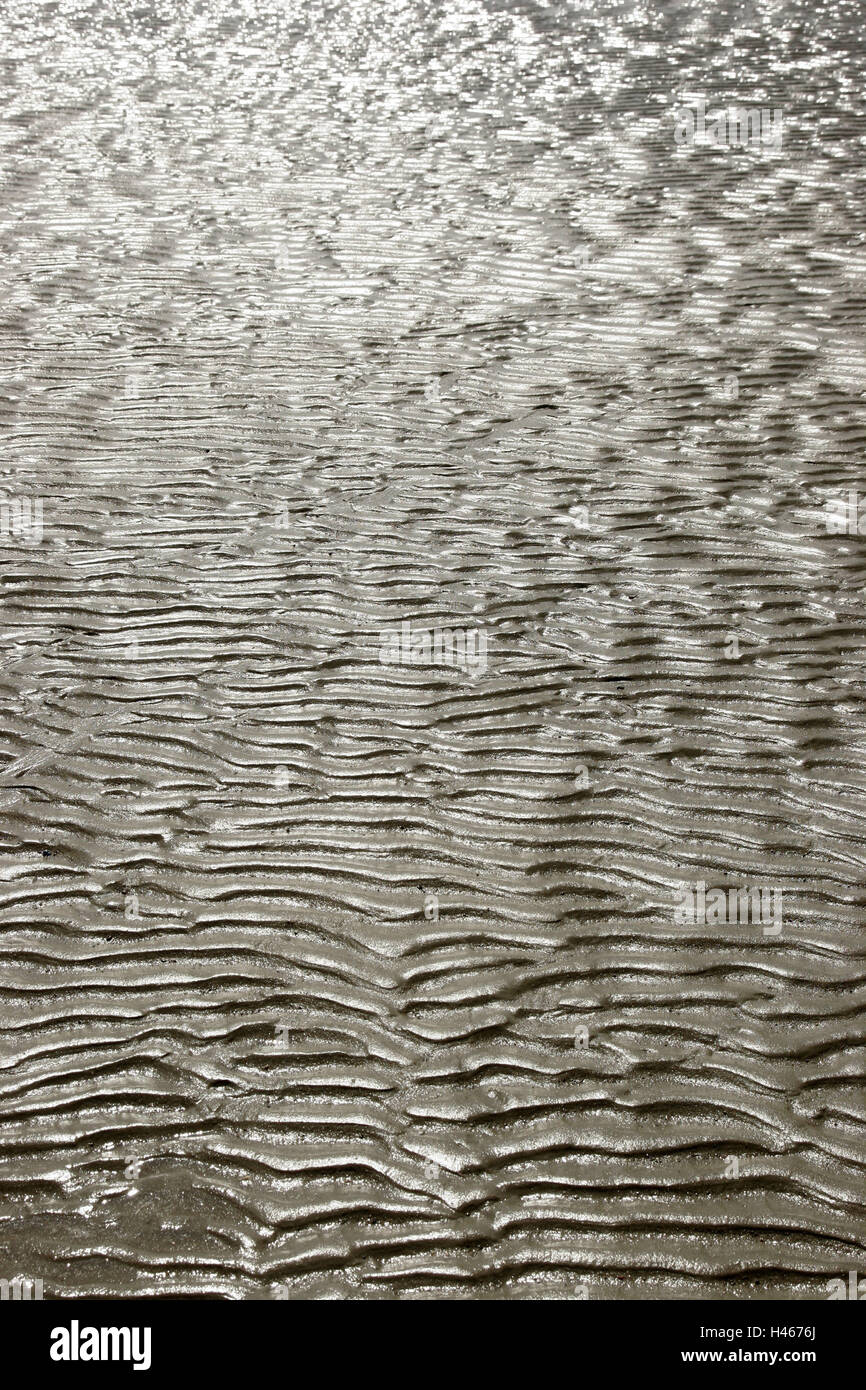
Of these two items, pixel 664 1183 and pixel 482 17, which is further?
pixel 482 17

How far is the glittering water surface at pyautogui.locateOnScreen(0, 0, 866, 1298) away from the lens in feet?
12.7

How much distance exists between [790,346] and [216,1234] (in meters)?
7.83

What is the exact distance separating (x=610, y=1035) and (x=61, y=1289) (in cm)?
193

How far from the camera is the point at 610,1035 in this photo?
4.34m

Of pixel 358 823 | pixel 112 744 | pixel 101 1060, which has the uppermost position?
pixel 112 744

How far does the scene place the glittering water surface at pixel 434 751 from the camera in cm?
388

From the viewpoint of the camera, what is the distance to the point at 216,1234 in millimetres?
3768

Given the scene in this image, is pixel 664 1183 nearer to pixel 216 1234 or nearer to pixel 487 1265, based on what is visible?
pixel 487 1265

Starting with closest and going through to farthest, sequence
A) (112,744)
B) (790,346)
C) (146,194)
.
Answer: (112,744) → (790,346) → (146,194)

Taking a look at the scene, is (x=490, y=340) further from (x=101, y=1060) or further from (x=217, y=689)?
(x=101, y=1060)

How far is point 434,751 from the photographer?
5.68 metres

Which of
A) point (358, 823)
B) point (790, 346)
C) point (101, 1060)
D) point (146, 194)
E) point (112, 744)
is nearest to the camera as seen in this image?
point (101, 1060)

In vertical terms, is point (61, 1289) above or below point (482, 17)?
below

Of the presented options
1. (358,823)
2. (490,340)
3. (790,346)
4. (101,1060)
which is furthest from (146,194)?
(101,1060)
